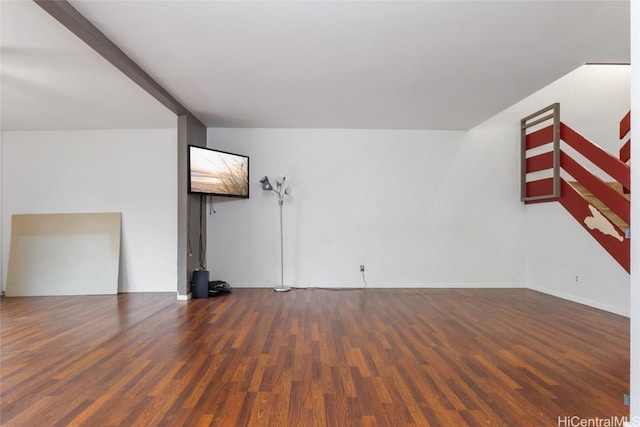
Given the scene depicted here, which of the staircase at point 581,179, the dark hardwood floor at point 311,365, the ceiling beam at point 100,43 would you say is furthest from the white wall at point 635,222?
the ceiling beam at point 100,43

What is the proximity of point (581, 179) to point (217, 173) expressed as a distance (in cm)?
489

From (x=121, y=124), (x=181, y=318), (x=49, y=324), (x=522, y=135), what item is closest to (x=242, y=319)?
(x=181, y=318)

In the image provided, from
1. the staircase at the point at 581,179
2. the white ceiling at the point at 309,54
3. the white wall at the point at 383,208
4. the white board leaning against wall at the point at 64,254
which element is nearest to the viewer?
the white ceiling at the point at 309,54

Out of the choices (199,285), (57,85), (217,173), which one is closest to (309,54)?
(217,173)

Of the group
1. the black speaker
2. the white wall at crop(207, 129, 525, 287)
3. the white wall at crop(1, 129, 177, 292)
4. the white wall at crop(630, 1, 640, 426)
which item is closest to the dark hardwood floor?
the white wall at crop(630, 1, 640, 426)

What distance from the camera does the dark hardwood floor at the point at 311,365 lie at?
2.07 meters

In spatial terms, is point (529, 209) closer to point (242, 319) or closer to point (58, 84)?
point (242, 319)

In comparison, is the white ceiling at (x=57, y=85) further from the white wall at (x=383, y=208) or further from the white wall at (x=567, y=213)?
the white wall at (x=567, y=213)

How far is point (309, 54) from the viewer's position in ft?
11.2

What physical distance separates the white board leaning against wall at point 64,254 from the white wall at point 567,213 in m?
6.83

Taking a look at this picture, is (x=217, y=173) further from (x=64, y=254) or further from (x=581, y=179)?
(x=581, y=179)

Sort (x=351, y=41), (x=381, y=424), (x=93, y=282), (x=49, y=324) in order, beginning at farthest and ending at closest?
(x=93, y=282), (x=49, y=324), (x=351, y=41), (x=381, y=424)

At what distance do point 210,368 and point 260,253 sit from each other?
3.53 metres

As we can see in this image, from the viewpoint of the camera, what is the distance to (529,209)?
6.18m
